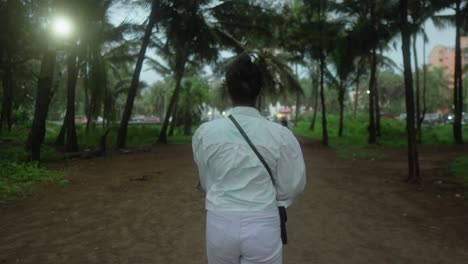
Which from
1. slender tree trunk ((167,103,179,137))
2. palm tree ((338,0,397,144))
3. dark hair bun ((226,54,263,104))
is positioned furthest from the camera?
slender tree trunk ((167,103,179,137))

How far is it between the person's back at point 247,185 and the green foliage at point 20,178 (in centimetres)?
619

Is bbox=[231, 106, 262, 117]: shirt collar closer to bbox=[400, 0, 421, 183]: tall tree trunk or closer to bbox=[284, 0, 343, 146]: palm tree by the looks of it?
bbox=[400, 0, 421, 183]: tall tree trunk

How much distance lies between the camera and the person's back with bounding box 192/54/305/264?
1.83 meters

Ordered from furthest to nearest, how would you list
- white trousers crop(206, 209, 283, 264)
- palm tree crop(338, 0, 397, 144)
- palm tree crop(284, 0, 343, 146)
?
palm tree crop(284, 0, 343, 146)
palm tree crop(338, 0, 397, 144)
white trousers crop(206, 209, 283, 264)

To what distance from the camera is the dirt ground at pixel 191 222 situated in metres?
4.34

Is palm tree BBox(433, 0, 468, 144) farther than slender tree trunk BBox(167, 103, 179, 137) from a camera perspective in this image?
No

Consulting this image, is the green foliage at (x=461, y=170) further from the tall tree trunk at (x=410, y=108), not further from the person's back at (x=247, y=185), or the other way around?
the person's back at (x=247, y=185)

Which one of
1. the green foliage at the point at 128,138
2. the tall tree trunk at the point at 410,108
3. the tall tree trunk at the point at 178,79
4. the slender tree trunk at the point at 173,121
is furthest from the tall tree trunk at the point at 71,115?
the slender tree trunk at the point at 173,121

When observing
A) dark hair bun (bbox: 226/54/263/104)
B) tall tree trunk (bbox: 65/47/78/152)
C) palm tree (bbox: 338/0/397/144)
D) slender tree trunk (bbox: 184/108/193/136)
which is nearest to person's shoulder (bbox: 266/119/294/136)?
dark hair bun (bbox: 226/54/263/104)

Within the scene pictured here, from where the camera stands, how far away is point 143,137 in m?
24.3

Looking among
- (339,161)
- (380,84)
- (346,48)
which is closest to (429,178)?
(339,161)

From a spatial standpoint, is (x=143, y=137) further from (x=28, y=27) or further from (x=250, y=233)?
(x=250, y=233)

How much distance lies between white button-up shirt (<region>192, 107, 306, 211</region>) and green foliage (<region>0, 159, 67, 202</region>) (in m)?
6.18

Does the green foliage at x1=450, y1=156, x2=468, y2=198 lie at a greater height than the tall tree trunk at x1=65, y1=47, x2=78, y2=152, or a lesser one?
lesser
